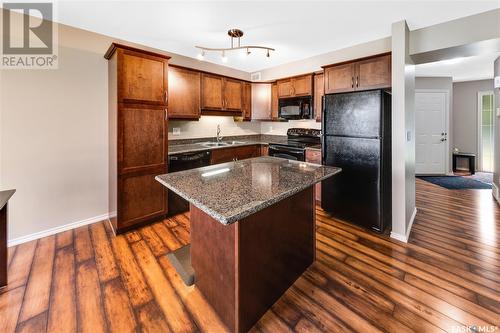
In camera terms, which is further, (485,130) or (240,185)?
(485,130)

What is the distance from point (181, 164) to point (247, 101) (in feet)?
6.91

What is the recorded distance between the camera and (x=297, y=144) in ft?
13.3

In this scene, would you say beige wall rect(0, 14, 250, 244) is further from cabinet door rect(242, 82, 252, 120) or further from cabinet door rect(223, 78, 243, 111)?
cabinet door rect(242, 82, 252, 120)

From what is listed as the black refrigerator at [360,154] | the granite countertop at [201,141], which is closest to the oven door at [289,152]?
the granite countertop at [201,141]

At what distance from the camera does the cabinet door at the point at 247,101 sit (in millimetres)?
4766

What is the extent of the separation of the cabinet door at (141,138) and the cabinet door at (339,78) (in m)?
2.41

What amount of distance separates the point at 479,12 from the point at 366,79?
1166mm

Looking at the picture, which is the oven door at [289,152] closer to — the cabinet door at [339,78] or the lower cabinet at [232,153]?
the lower cabinet at [232,153]

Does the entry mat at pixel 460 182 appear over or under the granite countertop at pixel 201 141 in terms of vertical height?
under

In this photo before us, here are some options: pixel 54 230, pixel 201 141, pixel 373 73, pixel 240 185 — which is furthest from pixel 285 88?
pixel 54 230

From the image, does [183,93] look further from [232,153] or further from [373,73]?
[373,73]

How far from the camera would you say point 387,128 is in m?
2.85

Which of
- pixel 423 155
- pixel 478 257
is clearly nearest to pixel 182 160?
pixel 478 257

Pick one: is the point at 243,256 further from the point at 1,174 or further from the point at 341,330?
the point at 1,174
